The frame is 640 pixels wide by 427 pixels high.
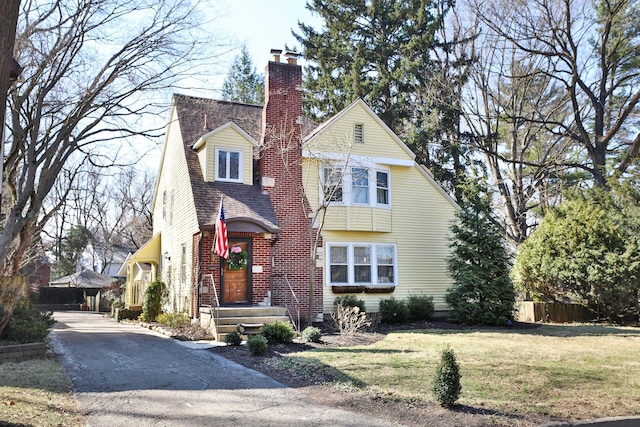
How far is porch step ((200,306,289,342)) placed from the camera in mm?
14693

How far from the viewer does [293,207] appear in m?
18.6

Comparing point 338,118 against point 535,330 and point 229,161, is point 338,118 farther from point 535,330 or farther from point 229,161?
point 535,330

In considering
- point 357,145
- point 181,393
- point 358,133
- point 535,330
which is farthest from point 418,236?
point 181,393

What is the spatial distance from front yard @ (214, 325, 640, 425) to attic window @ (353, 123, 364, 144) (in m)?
8.57

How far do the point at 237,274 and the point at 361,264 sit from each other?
16.7ft

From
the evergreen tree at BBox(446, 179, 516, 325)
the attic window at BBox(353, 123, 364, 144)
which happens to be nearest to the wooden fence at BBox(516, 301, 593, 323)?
the evergreen tree at BBox(446, 179, 516, 325)

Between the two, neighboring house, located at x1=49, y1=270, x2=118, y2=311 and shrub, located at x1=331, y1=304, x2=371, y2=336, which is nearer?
shrub, located at x1=331, y1=304, x2=371, y2=336

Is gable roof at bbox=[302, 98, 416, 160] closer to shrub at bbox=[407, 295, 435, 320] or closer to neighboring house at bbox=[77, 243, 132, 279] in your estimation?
shrub at bbox=[407, 295, 435, 320]

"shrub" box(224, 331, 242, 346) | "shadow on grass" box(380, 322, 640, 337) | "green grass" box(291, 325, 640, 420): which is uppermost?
"shrub" box(224, 331, 242, 346)

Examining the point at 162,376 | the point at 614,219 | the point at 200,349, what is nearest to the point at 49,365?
the point at 162,376

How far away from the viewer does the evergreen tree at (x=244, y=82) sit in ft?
139

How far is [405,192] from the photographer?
21422mm

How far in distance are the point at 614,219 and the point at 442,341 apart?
972 centimetres

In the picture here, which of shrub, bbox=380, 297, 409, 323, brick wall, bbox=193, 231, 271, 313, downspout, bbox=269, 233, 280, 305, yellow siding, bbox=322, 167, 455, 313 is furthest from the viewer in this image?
yellow siding, bbox=322, 167, 455, 313
